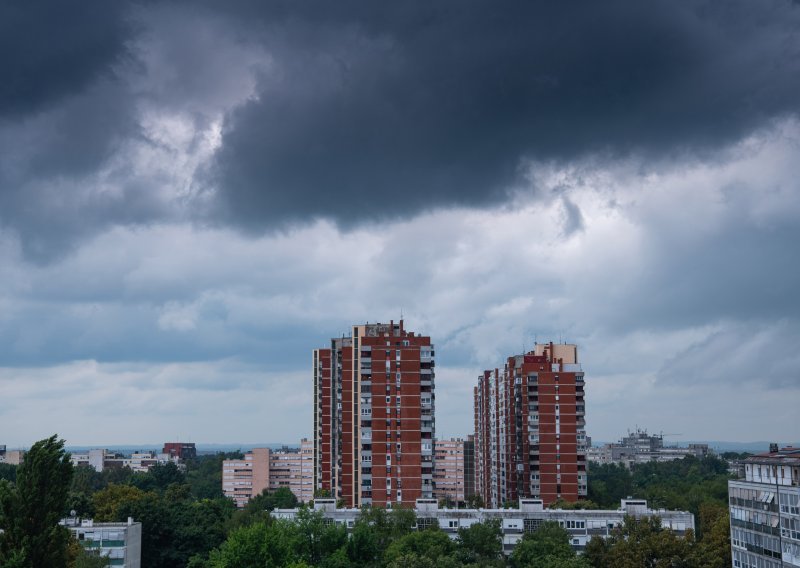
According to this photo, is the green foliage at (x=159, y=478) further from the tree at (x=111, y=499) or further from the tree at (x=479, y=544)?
the tree at (x=479, y=544)

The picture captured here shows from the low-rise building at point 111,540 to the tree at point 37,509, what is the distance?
1957 cm

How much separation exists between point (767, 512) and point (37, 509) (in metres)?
51.0

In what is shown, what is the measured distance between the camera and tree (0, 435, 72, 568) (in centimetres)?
6188

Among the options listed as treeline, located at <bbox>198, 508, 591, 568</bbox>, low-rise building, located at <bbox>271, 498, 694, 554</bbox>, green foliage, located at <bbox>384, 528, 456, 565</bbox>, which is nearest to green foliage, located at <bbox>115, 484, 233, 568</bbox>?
low-rise building, located at <bbox>271, 498, 694, 554</bbox>

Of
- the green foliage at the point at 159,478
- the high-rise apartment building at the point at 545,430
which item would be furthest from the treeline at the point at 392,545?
the green foliage at the point at 159,478

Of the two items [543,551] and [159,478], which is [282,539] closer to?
[543,551]

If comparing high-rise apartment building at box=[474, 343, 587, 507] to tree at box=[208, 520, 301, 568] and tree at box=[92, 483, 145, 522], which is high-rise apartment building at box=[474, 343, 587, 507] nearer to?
tree at box=[92, 483, 145, 522]

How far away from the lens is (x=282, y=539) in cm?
7306

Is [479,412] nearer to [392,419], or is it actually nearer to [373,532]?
[392,419]

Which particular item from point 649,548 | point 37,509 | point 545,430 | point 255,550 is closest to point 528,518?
point 649,548

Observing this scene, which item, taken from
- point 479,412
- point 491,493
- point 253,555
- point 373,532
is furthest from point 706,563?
point 479,412

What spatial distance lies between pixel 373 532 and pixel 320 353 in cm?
5824

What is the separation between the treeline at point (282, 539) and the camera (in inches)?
2483

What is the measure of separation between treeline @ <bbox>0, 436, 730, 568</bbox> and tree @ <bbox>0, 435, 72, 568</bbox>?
0.06 meters
